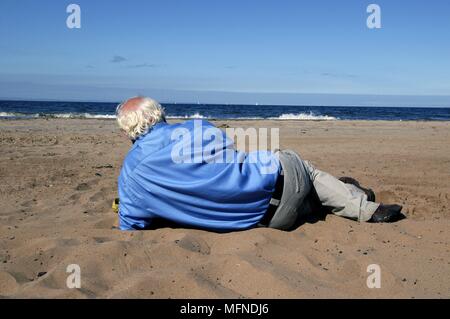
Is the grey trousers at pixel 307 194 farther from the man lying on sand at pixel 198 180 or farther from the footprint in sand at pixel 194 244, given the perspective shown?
the footprint in sand at pixel 194 244

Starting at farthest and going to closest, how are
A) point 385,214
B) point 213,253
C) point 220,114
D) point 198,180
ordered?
1. point 220,114
2. point 385,214
3. point 198,180
4. point 213,253

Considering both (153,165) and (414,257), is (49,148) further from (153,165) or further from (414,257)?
(414,257)

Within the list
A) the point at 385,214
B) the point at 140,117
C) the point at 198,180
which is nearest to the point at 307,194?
the point at 385,214

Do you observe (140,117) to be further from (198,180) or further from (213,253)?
(213,253)

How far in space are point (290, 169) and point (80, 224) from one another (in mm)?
1893

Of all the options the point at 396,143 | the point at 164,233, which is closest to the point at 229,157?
the point at 164,233

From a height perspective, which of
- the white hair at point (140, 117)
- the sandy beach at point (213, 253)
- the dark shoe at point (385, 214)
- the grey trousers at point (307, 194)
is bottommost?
the sandy beach at point (213, 253)

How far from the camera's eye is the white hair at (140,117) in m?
3.71

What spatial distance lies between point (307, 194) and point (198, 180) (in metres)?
0.96

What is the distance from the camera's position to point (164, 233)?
383 cm

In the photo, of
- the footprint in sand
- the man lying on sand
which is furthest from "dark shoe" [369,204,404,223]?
the footprint in sand

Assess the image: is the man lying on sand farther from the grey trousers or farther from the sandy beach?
the sandy beach

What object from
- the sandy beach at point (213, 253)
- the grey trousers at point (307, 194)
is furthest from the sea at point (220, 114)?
the grey trousers at point (307, 194)

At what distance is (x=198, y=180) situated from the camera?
11.8 ft
